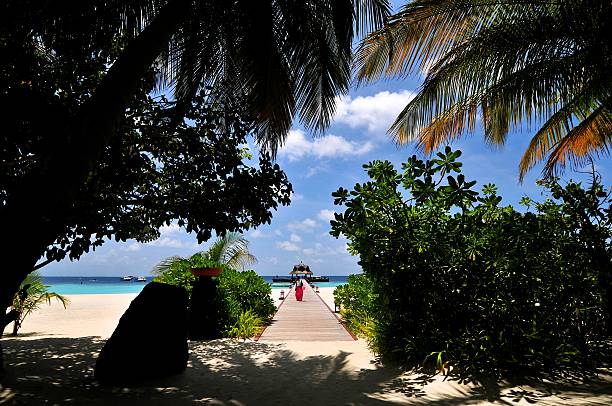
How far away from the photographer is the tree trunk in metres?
3.18

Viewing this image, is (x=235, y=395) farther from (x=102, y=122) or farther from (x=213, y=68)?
(x=213, y=68)

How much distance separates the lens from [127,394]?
4.36m

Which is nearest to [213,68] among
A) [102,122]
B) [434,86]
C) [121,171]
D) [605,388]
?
[121,171]

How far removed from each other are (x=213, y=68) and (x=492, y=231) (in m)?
5.22

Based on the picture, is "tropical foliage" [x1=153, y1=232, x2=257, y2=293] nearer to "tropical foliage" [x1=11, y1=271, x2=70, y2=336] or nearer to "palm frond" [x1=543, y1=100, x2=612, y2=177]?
"tropical foliage" [x1=11, y1=271, x2=70, y2=336]

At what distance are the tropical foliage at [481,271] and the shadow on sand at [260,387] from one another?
48cm

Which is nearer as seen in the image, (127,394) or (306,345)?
(127,394)

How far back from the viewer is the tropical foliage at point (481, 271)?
4.94 meters

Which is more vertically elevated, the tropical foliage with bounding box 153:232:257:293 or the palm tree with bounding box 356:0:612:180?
the palm tree with bounding box 356:0:612:180

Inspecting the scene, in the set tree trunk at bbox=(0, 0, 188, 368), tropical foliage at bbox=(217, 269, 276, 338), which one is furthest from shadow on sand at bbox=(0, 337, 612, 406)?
tropical foliage at bbox=(217, 269, 276, 338)

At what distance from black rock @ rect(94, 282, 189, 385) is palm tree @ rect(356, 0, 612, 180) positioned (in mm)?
4845

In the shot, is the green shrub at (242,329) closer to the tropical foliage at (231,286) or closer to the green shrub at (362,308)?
the tropical foliage at (231,286)

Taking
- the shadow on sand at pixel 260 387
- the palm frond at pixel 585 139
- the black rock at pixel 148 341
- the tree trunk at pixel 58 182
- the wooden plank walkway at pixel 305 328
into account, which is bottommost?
the shadow on sand at pixel 260 387

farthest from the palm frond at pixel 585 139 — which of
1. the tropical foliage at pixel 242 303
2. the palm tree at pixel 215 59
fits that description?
the tropical foliage at pixel 242 303
